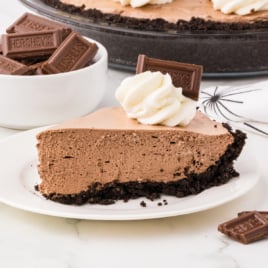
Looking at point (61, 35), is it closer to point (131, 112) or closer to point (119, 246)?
point (131, 112)

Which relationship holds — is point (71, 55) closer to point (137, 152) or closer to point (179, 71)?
point (179, 71)

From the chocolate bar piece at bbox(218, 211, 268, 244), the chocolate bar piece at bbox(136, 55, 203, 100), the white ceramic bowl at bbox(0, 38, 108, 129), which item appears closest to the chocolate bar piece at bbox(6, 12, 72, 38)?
the white ceramic bowl at bbox(0, 38, 108, 129)

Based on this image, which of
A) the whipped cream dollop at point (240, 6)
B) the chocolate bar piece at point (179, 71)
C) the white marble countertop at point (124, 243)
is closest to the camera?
the white marble countertop at point (124, 243)

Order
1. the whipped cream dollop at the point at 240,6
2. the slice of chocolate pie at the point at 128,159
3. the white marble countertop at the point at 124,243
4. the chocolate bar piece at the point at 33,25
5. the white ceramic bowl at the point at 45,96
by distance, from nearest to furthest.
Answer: the white marble countertop at the point at 124,243 → the slice of chocolate pie at the point at 128,159 → the white ceramic bowl at the point at 45,96 → the chocolate bar piece at the point at 33,25 → the whipped cream dollop at the point at 240,6

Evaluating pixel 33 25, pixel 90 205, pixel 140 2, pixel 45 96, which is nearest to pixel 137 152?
pixel 90 205

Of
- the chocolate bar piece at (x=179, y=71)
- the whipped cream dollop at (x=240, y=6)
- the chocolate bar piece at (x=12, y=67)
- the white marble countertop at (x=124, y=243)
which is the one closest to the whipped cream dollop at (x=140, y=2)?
the whipped cream dollop at (x=240, y=6)

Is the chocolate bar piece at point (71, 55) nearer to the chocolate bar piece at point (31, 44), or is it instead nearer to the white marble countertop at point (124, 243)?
the chocolate bar piece at point (31, 44)
